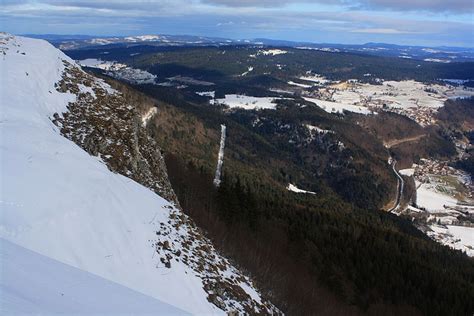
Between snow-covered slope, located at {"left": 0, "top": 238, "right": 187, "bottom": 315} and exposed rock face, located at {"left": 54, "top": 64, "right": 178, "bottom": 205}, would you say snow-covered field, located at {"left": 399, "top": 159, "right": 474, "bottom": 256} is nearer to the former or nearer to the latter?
exposed rock face, located at {"left": 54, "top": 64, "right": 178, "bottom": 205}

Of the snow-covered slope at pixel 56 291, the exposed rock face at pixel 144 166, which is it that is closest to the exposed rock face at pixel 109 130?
the exposed rock face at pixel 144 166

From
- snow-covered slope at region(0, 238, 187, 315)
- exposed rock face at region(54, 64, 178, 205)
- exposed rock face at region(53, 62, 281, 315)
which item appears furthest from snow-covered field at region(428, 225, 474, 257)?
snow-covered slope at region(0, 238, 187, 315)

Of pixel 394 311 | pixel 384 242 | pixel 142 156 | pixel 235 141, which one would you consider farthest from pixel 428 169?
pixel 142 156

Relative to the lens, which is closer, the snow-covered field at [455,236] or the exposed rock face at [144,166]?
the exposed rock face at [144,166]

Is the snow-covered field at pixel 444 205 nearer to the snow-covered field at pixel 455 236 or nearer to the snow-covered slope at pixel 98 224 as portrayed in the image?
the snow-covered field at pixel 455 236

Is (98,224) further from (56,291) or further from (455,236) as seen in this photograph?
(455,236)

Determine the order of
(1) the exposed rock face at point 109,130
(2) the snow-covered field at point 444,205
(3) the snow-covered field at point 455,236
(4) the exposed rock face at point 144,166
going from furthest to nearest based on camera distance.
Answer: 1. (2) the snow-covered field at point 444,205
2. (3) the snow-covered field at point 455,236
3. (1) the exposed rock face at point 109,130
4. (4) the exposed rock face at point 144,166

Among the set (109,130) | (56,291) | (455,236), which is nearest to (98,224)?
(56,291)

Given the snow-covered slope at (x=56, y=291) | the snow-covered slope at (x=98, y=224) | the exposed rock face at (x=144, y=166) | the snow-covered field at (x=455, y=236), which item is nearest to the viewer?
the snow-covered slope at (x=56, y=291)
